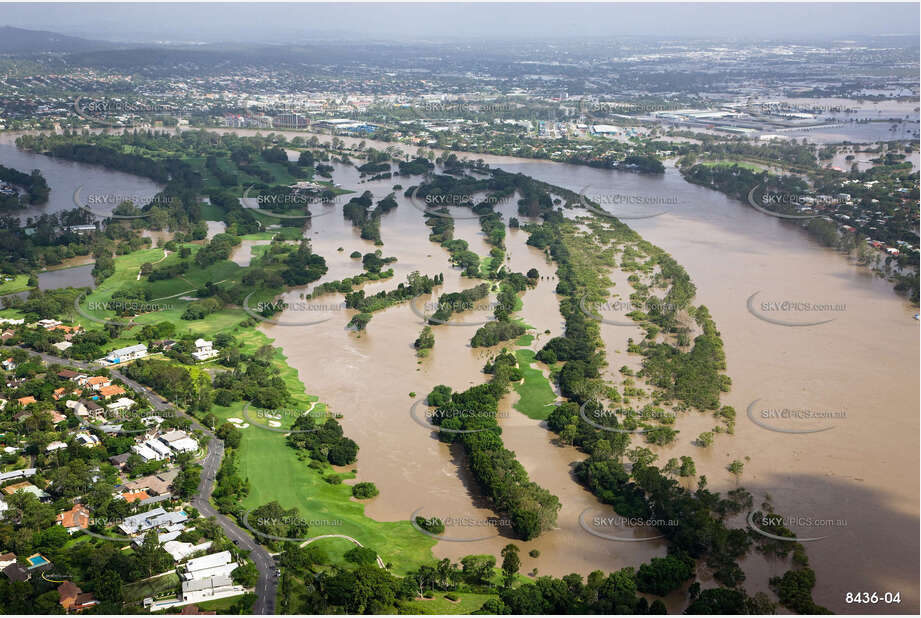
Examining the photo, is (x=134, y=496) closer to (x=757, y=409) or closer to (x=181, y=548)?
(x=181, y=548)

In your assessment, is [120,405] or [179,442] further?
[120,405]

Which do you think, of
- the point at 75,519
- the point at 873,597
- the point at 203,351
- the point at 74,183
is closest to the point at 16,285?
the point at 203,351

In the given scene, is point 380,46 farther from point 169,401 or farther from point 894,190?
point 169,401

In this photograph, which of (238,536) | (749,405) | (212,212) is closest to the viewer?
(238,536)

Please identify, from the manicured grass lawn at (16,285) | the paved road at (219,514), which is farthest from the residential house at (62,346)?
the manicured grass lawn at (16,285)

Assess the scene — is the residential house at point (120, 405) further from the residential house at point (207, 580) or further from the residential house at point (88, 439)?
the residential house at point (207, 580)

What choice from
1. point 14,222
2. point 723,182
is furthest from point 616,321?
point 14,222

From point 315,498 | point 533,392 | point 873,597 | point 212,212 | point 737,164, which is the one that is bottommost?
point 873,597

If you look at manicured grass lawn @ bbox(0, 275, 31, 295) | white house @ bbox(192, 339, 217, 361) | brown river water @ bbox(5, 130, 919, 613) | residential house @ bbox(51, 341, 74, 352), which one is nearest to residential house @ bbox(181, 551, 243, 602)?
brown river water @ bbox(5, 130, 919, 613)
